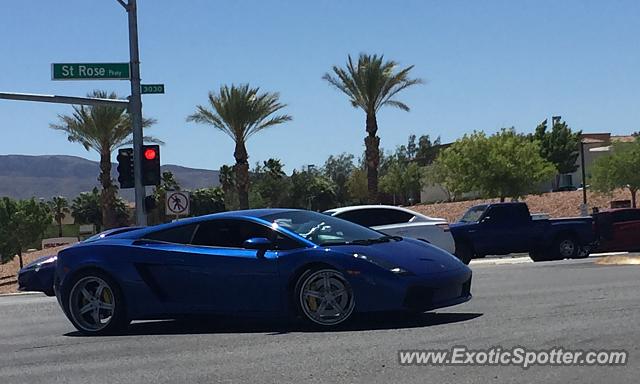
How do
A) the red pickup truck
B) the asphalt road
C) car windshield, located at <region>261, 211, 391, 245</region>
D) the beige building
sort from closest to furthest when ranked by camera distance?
the asphalt road, car windshield, located at <region>261, 211, 391, 245</region>, the red pickup truck, the beige building

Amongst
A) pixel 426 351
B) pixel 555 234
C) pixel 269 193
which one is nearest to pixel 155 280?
pixel 426 351

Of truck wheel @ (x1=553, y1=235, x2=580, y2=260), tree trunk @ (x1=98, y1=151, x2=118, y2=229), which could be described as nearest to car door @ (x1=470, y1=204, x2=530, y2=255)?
truck wheel @ (x1=553, y1=235, x2=580, y2=260)

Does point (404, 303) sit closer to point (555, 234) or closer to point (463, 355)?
point (463, 355)

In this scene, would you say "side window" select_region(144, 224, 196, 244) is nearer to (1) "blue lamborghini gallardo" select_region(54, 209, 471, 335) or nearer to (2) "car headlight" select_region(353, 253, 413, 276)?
(1) "blue lamborghini gallardo" select_region(54, 209, 471, 335)

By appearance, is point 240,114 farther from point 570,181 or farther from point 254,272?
point 570,181

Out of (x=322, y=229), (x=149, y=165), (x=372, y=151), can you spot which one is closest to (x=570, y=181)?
(x=372, y=151)

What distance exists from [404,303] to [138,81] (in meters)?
17.5

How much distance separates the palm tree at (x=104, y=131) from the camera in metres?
39.6

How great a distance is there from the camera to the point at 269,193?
65.9 m

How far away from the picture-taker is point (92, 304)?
11.0 meters

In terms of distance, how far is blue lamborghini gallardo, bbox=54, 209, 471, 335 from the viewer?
980 cm

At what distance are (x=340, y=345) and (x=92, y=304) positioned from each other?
3407mm

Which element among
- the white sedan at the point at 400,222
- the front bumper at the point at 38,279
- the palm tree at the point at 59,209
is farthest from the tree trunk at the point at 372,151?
the palm tree at the point at 59,209

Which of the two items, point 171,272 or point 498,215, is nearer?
point 171,272
